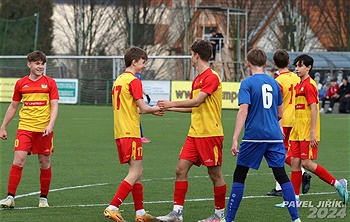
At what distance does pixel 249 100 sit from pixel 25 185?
4613 millimetres

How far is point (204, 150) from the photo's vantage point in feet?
27.7

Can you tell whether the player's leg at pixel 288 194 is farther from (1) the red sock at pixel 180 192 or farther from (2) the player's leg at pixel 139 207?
(2) the player's leg at pixel 139 207

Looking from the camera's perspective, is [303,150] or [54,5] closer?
[303,150]

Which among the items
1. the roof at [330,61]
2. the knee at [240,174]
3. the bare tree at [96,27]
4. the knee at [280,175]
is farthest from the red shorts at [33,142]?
the bare tree at [96,27]

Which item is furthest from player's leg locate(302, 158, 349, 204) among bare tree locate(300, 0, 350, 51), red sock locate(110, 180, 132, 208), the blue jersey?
bare tree locate(300, 0, 350, 51)

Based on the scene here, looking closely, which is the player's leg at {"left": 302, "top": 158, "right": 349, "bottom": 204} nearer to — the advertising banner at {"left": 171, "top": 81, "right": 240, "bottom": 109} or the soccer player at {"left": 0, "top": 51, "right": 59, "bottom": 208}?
the soccer player at {"left": 0, "top": 51, "right": 59, "bottom": 208}

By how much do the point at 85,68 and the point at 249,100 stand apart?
33017 mm

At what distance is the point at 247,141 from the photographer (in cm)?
816

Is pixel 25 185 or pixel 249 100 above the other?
pixel 249 100

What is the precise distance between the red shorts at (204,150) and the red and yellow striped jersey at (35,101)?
2.00m

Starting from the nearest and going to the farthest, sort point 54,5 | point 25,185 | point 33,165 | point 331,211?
1. point 331,211
2. point 25,185
3. point 33,165
4. point 54,5

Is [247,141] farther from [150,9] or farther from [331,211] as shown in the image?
[150,9]

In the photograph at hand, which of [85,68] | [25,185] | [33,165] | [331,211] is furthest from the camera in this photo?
[85,68]

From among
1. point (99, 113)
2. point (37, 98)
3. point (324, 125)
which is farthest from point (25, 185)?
point (99, 113)
